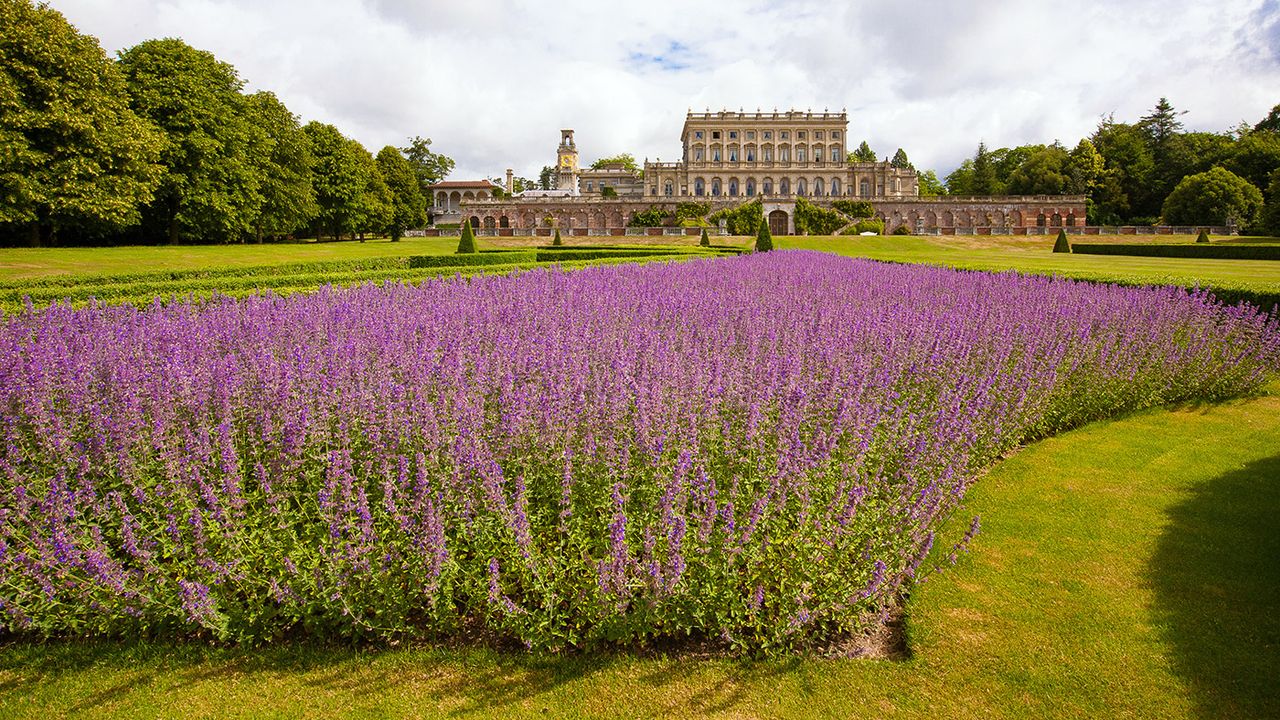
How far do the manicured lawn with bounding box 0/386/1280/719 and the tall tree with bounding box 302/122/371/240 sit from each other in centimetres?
4662

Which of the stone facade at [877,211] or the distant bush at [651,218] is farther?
the stone facade at [877,211]

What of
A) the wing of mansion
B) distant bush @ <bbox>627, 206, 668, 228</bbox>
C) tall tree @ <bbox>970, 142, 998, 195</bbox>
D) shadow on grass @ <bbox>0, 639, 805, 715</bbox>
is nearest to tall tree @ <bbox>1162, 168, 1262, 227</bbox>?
the wing of mansion

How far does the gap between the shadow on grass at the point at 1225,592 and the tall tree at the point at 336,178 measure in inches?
1883

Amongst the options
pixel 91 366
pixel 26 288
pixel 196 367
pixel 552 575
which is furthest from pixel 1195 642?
pixel 26 288

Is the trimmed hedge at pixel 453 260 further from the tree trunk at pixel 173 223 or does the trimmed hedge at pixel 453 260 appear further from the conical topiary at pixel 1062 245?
the conical topiary at pixel 1062 245

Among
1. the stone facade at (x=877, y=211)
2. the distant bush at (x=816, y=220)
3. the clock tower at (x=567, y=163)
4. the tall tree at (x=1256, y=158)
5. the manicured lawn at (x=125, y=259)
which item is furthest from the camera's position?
the clock tower at (x=567, y=163)

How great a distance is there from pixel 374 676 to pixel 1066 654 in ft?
11.3

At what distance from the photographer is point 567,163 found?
10081 cm

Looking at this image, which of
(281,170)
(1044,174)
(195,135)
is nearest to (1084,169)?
(1044,174)

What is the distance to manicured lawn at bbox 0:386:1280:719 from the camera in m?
3.07

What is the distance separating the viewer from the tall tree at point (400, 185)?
60.0 m

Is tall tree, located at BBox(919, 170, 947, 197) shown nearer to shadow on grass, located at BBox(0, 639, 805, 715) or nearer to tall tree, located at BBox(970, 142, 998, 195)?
tall tree, located at BBox(970, 142, 998, 195)

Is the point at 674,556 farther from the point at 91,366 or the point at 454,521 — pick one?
the point at 91,366

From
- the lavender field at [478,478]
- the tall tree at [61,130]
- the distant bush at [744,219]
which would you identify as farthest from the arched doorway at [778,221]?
the lavender field at [478,478]
